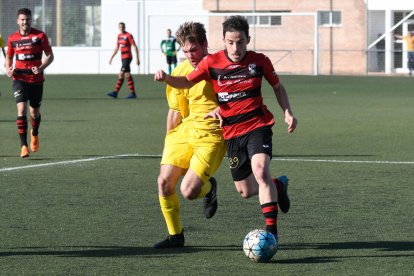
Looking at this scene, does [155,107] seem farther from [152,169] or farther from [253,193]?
[253,193]

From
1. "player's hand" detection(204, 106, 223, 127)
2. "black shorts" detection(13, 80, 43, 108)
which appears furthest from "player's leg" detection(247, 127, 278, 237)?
"black shorts" detection(13, 80, 43, 108)

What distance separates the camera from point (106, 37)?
57.1 meters

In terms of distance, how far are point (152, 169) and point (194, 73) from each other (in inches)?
226

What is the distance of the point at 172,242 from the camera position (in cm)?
830

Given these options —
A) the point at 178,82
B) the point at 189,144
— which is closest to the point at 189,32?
the point at 178,82

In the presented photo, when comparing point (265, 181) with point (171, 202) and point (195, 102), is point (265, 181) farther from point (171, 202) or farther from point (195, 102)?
point (195, 102)

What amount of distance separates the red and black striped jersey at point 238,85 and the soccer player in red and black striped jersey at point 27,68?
7.78m

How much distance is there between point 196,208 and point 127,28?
153 feet

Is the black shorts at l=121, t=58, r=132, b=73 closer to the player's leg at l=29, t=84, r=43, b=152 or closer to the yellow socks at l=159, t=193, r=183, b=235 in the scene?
the player's leg at l=29, t=84, r=43, b=152

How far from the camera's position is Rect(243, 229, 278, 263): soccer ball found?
7.60m

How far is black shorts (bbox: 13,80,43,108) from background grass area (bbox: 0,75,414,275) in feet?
2.48

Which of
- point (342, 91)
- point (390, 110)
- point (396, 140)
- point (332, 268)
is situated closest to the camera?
point (332, 268)

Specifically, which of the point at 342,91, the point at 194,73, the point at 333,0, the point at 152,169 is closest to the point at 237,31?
the point at 194,73

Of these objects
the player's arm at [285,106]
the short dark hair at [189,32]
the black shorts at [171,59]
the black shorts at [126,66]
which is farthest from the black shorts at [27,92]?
the black shorts at [171,59]
